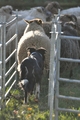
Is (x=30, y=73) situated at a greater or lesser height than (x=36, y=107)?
greater

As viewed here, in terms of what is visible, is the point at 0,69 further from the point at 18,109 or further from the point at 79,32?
the point at 79,32

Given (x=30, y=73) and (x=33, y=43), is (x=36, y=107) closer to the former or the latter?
(x=30, y=73)

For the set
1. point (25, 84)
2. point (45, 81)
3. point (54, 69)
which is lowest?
point (45, 81)

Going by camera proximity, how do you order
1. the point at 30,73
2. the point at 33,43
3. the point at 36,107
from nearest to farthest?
1. the point at 30,73
2. the point at 36,107
3. the point at 33,43

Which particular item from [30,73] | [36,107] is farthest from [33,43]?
[36,107]

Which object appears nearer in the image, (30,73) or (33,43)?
Result: (30,73)

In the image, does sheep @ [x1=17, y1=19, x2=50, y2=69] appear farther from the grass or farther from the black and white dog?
the black and white dog

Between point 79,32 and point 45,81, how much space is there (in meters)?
2.53

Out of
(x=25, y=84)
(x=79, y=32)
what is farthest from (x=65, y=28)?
(x=25, y=84)

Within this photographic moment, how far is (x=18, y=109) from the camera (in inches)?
280

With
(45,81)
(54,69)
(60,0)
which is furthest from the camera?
(60,0)

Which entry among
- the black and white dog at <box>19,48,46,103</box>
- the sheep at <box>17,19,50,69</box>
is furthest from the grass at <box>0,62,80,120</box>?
the sheep at <box>17,19,50,69</box>

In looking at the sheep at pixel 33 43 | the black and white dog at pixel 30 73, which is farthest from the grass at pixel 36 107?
the sheep at pixel 33 43

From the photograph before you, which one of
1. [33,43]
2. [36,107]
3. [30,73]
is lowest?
[36,107]
